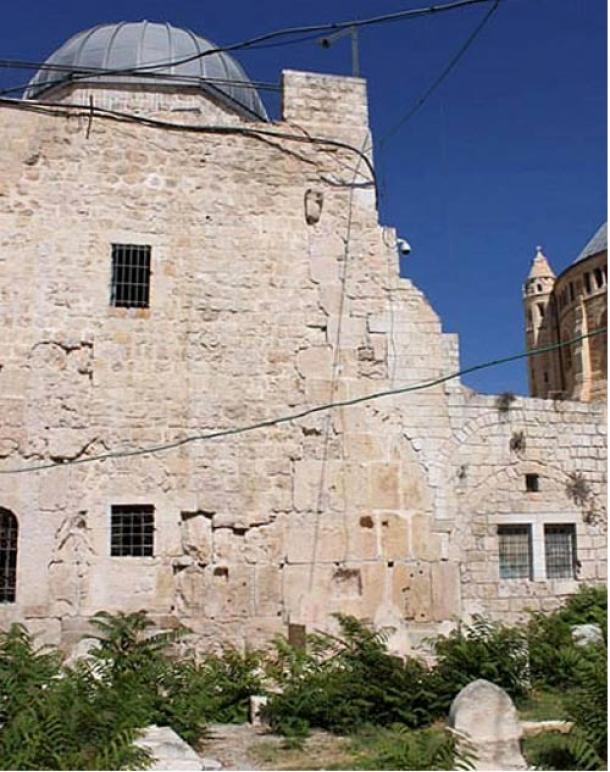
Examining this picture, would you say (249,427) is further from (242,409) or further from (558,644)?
(558,644)

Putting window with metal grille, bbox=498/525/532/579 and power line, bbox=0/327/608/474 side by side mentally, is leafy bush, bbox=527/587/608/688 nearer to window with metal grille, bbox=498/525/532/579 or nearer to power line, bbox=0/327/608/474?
window with metal grille, bbox=498/525/532/579

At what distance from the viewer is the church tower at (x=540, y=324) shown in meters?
42.8

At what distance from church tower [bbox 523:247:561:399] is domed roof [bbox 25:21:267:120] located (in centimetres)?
2860

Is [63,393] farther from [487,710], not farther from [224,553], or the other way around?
[487,710]

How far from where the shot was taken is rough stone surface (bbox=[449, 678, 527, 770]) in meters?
6.49

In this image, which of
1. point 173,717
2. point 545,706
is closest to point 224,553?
point 173,717

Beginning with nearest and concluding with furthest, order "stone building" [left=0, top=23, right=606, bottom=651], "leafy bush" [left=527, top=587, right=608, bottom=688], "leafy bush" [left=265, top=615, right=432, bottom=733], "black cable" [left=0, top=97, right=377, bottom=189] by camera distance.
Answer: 1. "leafy bush" [left=265, top=615, right=432, bottom=733]
2. "leafy bush" [left=527, top=587, right=608, bottom=688]
3. "stone building" [left=0, top=23, right=606, bottom=651]
4. "black cable" [left=0, top=97, right=377, bottom=189]

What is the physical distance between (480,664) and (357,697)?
142cm

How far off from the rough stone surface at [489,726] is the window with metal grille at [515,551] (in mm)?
5672

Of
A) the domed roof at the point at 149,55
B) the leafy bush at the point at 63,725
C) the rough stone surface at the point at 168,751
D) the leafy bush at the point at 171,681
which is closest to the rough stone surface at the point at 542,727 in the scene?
the leafy bush at the point at 171,681

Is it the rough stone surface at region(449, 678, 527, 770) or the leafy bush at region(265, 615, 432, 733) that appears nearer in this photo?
the rough stone surface at region(449, 678, 527, 770)

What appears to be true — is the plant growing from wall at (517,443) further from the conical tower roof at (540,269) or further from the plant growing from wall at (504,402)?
the conical tower roof at (540,269)

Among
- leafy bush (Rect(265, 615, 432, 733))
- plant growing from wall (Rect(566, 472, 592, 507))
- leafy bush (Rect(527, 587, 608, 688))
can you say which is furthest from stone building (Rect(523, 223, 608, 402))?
leafy bush (Rect(265, 615, 432, 733))

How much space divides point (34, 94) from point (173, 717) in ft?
38.1
